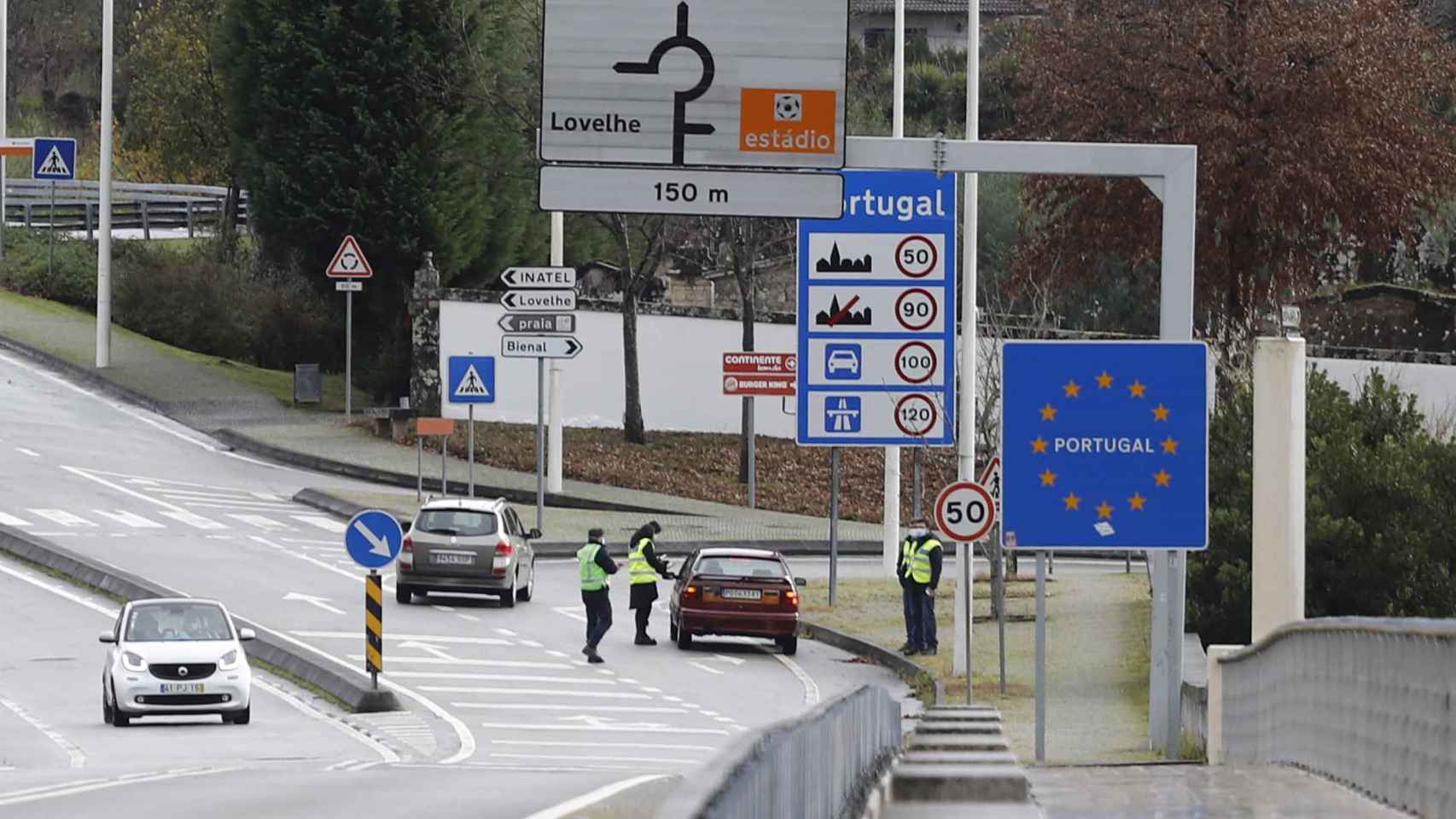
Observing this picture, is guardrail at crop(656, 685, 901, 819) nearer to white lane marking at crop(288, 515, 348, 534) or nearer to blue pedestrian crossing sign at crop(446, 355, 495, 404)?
blue pedestrian crossing sign at crop(446, 355, 495, 404)

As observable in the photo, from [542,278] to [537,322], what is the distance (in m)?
0.75

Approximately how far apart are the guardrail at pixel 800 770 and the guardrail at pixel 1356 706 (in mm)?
2714

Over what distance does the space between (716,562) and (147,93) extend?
39616mm

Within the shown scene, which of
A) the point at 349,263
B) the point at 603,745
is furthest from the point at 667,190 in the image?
the point at 349,263

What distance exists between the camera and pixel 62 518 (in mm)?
36500

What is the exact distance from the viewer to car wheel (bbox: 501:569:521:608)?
104 ft

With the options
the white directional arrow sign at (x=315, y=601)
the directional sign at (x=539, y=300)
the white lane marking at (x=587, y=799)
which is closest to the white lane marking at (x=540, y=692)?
the white directional arrow sign at (x=315, y=601)

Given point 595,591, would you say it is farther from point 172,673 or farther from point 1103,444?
point 1103,444

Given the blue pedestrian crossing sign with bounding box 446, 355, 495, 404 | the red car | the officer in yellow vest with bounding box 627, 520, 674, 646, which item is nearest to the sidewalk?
the blue pedestrian crossing sign with bounding box 446, 355, 495, 404

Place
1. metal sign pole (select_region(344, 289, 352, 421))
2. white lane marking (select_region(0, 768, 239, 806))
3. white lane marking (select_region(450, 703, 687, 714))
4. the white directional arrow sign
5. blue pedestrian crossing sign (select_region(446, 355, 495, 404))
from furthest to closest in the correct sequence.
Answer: metal sign pole (select_region(344, 289, 352, 421)), blue pedestrian crossing sign (select_region(446, 355, 495, 404)), the white directional arrow sign, white lane marking (select_region(450, 703, 687, 714)), white lane marking (select_region(0, 768, 239, 806))

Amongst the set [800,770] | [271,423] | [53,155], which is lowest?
[800,770]

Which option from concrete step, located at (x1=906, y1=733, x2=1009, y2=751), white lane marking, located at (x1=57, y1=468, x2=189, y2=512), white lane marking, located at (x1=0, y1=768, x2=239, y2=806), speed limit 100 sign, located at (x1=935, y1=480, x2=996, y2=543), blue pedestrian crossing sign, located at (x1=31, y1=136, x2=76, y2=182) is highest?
blue pedestrian crossing sign, located at (x1=31, y1=136, x2=76, y2=182)

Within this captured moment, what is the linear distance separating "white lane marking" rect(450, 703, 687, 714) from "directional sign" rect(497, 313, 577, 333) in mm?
12397

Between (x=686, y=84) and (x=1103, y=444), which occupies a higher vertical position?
(x=686, y=84)
